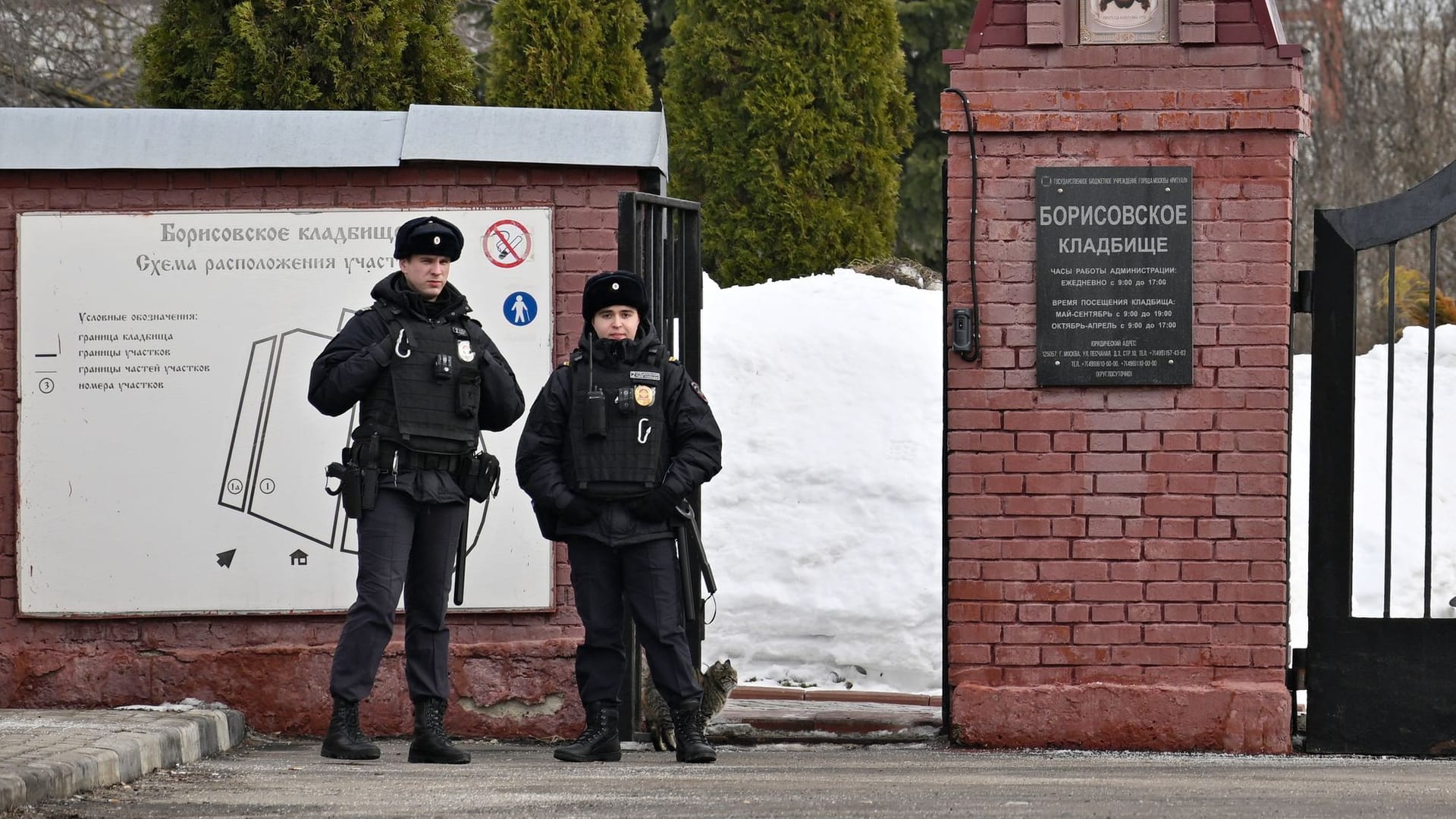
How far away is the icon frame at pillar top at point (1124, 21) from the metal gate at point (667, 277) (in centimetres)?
156

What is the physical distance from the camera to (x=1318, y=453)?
6918 millimetres

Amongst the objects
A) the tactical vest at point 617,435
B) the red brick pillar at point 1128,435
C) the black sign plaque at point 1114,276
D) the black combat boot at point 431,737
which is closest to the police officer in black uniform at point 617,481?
the tactical vest at point 617,435

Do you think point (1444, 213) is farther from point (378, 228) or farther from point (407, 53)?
point (407, 53)

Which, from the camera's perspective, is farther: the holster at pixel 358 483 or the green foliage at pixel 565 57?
the green foliage at pixel 565 57

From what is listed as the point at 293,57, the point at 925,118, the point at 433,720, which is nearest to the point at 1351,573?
the point at 433,720

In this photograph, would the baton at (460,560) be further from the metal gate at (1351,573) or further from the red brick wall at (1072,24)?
the metal gate at (1351,573)

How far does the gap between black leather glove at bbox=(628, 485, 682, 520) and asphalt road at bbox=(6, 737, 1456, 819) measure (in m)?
0.79

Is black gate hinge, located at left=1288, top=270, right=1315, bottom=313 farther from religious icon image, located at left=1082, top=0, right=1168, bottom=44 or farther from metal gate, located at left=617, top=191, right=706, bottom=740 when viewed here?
metal gate, located at left=617, top=191, right=706, bottom=740

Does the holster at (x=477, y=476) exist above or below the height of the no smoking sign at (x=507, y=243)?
below

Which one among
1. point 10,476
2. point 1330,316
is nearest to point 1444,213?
point 1330,316

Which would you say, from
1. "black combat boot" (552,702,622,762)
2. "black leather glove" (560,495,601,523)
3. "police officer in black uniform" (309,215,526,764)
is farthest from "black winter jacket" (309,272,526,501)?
"black combat boot" (552,702,622,762)

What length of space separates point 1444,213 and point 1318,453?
95 cm

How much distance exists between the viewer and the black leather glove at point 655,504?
20.1 feet

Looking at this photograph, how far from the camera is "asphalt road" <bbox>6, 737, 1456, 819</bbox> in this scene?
4887mm
